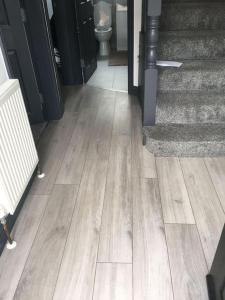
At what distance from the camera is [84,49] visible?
137 inches

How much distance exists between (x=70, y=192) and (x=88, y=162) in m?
0.36

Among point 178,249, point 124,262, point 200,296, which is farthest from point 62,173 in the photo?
point 200,296

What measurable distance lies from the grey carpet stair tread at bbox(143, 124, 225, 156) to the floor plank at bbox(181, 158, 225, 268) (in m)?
0.09

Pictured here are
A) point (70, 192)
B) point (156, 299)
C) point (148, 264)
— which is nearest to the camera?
point (156, 299)

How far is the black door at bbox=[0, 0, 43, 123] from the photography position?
202 cm

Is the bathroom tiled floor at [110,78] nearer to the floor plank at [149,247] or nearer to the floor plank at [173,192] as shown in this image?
the floor plank at [173,192]

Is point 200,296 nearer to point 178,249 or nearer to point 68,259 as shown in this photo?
point 178,249

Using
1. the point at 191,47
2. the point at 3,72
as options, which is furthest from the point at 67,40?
the point at 3,72

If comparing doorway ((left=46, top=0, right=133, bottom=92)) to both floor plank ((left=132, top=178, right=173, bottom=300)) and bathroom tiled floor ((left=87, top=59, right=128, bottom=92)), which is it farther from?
floor plank ((left=132, top=178, right=173, bottom=300))

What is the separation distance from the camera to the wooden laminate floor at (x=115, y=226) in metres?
1.22

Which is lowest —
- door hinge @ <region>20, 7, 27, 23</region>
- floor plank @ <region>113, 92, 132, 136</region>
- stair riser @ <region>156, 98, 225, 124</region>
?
floor plank @ <region>113, 92, 132, 136</region>

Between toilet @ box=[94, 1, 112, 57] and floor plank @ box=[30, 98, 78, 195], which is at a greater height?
toilet @ box=[94, 1, 112, 57]

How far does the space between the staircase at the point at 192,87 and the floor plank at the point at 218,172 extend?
0.06 m

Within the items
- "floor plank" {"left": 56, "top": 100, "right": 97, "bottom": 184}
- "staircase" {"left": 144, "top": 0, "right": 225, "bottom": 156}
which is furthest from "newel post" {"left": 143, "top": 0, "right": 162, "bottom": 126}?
"floor plank" {"left": 56, "top": 100, "right": 97, "bottom": 184}
